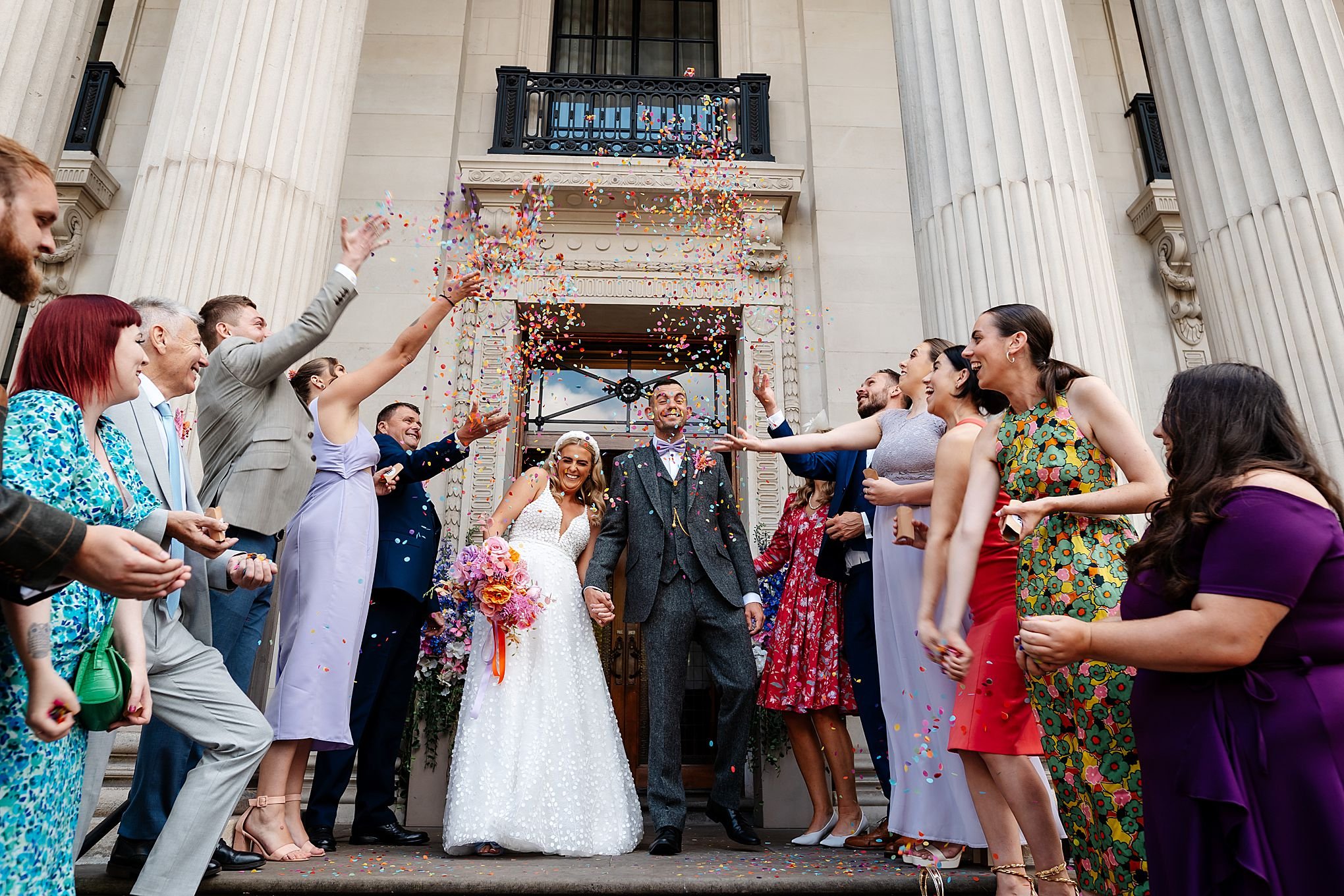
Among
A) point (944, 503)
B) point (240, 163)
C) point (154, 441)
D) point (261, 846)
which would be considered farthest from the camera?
point (240, 163)

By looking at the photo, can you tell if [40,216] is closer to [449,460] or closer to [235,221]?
[449,460]

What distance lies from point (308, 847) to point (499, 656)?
1131 mm

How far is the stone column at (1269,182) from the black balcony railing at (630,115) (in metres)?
3.90

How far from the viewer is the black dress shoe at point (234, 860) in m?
3.21

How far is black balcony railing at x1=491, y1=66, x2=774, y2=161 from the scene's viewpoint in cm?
884

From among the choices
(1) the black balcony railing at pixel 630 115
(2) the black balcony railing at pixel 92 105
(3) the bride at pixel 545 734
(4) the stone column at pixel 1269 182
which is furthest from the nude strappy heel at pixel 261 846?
(2) the black balcony railing at pixel 92 105

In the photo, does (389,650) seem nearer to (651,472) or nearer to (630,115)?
(651,472)

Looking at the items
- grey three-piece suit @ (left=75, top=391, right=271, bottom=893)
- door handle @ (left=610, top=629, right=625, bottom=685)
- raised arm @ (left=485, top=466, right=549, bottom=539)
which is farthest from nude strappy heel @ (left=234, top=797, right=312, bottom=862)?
door handle @ (left=610, top=629, right=625, bottom=685)

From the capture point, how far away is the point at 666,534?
14.6 ft

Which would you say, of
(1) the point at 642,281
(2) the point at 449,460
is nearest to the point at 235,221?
(2) the point at 449,460

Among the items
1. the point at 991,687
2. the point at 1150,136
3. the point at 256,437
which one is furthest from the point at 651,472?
the point at 1150,136

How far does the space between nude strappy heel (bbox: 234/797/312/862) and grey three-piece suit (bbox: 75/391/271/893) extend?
0.84 metres

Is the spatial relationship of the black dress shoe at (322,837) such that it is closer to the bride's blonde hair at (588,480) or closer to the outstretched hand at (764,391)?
the bride's blonde hair at (588,480)

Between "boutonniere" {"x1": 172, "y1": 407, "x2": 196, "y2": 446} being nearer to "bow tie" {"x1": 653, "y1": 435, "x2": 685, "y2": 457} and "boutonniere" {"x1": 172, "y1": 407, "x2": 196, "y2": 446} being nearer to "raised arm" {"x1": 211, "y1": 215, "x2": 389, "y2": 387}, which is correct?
"raised arm" {"x1": 211, "y1": 215, "x2": 389, "y2": 387}
